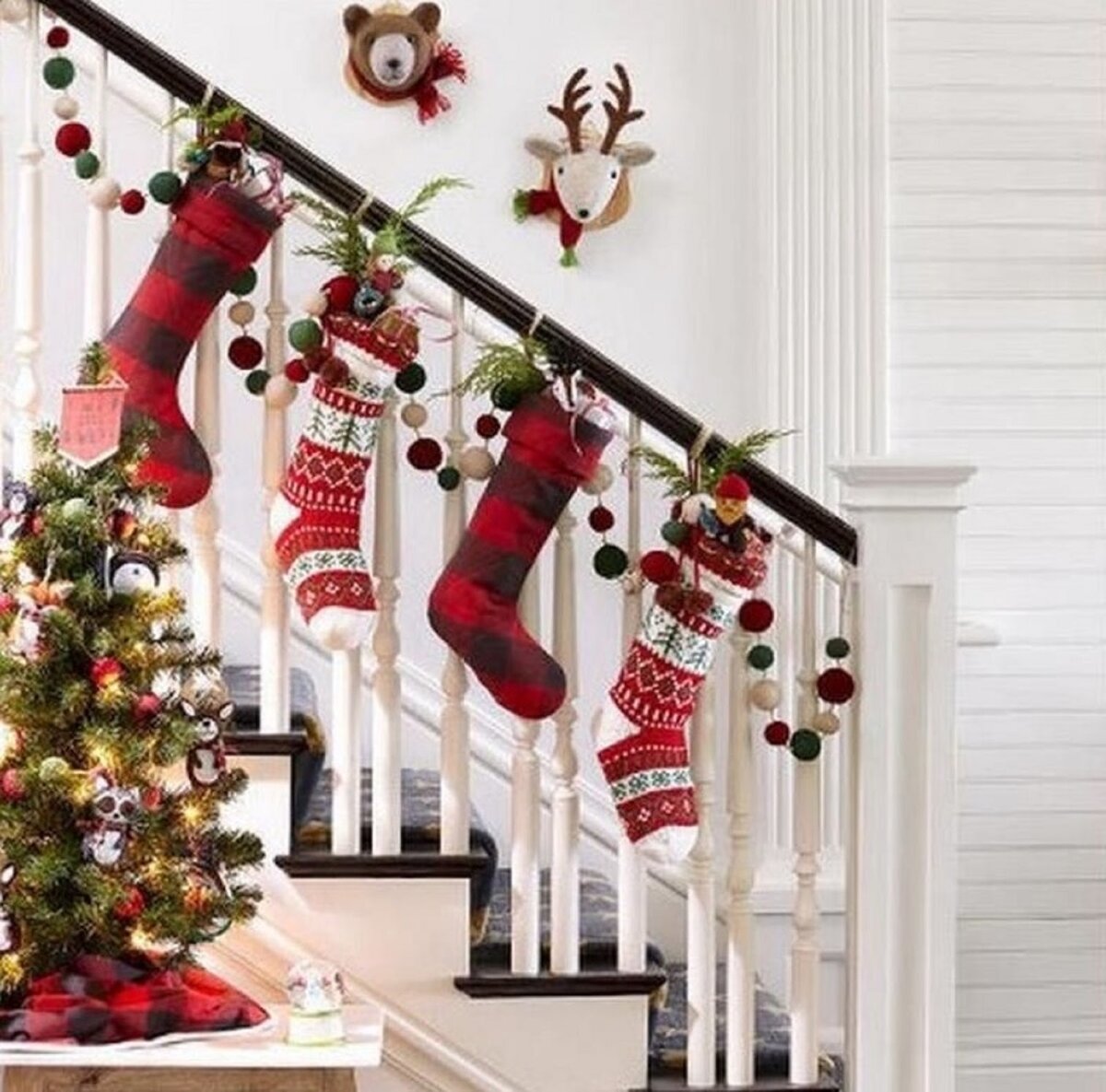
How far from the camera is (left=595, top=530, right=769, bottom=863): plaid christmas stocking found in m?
3.68

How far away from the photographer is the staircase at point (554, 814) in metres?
3.70

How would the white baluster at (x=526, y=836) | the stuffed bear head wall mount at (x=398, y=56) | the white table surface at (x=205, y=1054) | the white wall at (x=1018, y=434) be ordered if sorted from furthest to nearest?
the white wall at (x=1018, y=434) < the stuffed bear head wall mount at (x=398, y=56) < the white baluster at (x=526, y=836) < the white table surface at (x=205, y=1054)

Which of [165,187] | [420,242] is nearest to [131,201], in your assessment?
[165,187]

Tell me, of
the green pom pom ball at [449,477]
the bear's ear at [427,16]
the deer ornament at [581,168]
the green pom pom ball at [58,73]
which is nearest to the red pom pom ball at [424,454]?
the green pom pom ball at [449,477]

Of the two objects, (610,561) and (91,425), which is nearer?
(91,425)

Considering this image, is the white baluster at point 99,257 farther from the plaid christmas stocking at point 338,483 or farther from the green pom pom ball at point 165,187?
the plaid christmas stocking at point 338,483

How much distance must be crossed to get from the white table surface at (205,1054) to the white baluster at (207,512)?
1.98ft

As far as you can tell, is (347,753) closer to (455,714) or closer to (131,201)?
(455,714)

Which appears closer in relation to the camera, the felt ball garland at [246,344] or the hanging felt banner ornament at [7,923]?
the hanging felt banner ornament at [7,923]

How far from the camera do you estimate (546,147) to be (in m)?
4.82

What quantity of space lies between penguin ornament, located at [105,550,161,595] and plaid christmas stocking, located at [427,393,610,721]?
0.46 meters

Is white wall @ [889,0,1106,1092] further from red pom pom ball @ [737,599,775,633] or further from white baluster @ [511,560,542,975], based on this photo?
white baluster @ [511,560,542,975]

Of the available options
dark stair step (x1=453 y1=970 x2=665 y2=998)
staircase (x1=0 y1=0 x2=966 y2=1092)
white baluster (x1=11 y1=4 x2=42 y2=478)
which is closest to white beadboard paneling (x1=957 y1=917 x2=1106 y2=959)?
staircase (x1=0 y1=0 x2=966 y2=1092)

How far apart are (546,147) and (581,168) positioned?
8 cm
